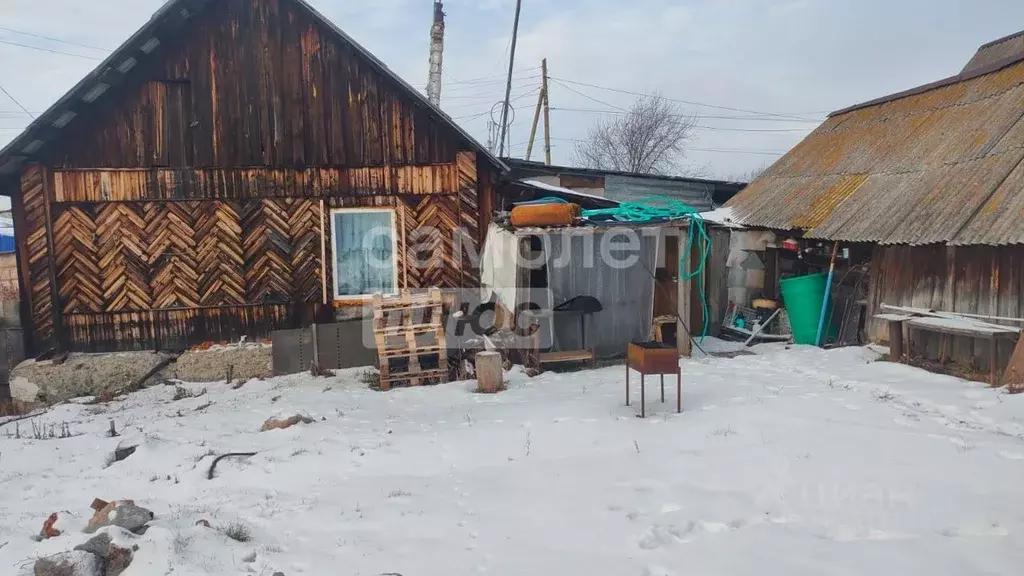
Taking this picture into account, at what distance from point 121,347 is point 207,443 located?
4.53 meters

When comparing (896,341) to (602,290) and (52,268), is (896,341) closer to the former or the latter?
(602,290)

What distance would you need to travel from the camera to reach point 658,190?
46.6ft

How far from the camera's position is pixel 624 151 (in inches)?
1441

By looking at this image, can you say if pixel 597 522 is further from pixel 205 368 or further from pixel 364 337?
pixel 205 368

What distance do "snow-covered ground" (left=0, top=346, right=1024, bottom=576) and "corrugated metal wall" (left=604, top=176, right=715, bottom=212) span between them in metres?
6.75

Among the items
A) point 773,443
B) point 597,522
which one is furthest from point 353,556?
point 773,443

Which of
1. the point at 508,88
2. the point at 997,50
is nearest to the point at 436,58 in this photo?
the point at 508,88

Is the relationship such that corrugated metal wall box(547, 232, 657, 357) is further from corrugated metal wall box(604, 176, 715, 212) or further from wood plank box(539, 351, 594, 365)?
corrugated metal wall box(604, 176, 715, 212)

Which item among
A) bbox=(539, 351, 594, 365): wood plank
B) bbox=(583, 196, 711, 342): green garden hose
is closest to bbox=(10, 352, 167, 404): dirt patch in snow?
bbox=(539, 351, 594, 365): wood plank

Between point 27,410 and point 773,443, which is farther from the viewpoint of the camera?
point 27,410

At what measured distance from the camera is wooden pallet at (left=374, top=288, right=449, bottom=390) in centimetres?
878

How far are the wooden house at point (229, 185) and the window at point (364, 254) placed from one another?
→ 0.02 m

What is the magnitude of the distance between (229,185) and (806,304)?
389 inches

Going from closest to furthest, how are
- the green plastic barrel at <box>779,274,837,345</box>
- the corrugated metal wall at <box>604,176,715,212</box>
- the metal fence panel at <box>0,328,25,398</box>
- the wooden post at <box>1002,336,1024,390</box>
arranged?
1. the wooden post at <box>1002,336,1024,390</box>
2. the metal fence panel at <box>0,328,25,398</box>
3. the green plastic barrel at <box>779,274,837,345</box>
4. the corrugated metal wall at <box>604,176,715,212</box>
